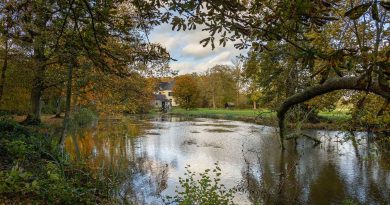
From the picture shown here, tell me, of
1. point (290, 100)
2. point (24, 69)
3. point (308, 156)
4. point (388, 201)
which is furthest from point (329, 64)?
point (24, 69)

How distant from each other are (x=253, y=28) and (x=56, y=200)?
452cm

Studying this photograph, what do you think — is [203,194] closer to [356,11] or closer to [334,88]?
[334,88]

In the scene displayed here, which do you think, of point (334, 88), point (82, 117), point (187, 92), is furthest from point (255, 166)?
point (187, 92)

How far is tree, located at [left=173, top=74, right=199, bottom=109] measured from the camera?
2808 inches

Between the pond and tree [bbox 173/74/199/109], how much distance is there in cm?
4817

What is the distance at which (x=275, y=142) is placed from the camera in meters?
21.2

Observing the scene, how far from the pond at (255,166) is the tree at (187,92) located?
158 feet

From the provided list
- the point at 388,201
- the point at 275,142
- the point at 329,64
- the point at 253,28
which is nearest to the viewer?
the point at 329,64

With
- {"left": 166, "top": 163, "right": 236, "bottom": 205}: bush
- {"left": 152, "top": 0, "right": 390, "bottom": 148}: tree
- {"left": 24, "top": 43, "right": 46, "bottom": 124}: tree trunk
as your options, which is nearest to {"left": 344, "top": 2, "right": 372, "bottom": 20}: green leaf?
{"left": 152, "top": 0, "right": 390, "bottom": 148}: tree

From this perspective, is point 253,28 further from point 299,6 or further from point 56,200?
point 56,200

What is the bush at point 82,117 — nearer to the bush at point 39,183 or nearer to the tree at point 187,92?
the bush at point 39,183

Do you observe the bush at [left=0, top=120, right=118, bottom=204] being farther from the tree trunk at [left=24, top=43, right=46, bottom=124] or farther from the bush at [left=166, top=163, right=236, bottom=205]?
the tree trunk at [left=24, top=43, right=46, bottom=124]

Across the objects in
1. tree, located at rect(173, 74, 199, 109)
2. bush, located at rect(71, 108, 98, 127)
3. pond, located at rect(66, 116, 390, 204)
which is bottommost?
pond, located at rect(66, 116, 390, 204)

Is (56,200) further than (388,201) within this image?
No
